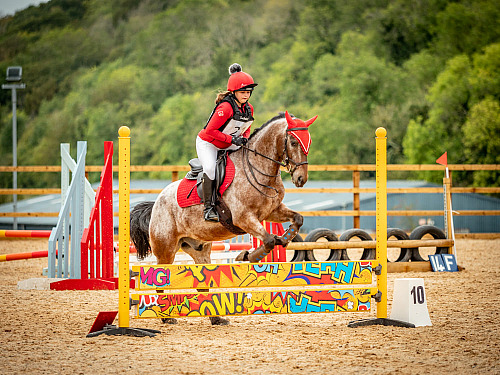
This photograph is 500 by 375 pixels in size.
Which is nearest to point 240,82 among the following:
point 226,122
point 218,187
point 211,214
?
point 226,122

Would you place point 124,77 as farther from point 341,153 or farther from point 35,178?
point 341,153

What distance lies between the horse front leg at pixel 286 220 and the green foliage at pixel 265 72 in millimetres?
20059

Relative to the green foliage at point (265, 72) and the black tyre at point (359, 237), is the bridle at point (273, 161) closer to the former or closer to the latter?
the black tyre at point (359, 237)

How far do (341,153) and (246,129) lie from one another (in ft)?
85.3

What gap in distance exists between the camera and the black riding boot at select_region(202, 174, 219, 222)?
4.68m

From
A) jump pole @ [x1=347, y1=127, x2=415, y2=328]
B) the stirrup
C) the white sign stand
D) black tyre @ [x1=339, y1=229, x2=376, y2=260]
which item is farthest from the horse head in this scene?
black tyre @ [x1=339, y1=229, x2=376, y2=260]

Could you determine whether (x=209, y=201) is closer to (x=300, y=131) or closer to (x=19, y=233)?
(x=300, y=131)

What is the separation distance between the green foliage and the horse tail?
65.3ft

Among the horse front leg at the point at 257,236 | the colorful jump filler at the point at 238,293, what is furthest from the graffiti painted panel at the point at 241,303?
the horse front leg at the point at 257,236

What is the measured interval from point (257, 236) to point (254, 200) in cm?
28

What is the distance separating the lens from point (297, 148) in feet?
14.6

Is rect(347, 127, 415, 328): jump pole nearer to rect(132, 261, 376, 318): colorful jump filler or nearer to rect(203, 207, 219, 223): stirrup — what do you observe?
rect(132, 261, 376, 318): colorful jump filler

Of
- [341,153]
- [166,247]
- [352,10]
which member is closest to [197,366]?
[166,247]

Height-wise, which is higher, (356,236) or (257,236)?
(257,236)
